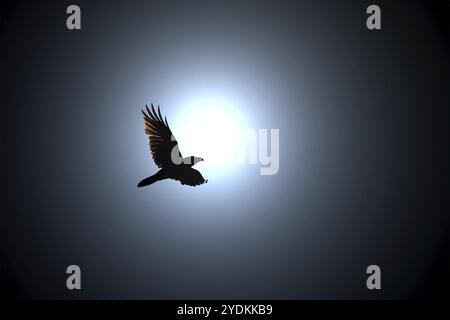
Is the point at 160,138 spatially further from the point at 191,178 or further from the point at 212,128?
the point at 212,128

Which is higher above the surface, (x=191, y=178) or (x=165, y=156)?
(x=165, y=156)

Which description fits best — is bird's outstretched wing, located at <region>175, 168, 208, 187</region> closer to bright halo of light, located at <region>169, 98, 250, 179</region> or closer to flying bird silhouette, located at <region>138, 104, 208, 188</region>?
flying bird silhouette, located at <region>138, 104, 208, 188</region>

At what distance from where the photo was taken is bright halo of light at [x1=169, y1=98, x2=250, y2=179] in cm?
1714

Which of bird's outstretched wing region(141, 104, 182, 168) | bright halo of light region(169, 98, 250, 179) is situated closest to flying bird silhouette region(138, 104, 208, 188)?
bird's outstretched wing region(141, 104, 182, 168)

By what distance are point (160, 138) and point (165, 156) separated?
0.67 feet

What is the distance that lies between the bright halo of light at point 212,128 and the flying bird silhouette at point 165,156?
437 inches

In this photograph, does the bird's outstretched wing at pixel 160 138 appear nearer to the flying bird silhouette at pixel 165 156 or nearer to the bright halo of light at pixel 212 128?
the flying bird silhouette at pixel 165 156

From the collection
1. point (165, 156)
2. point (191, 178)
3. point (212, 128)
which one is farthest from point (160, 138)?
point (212, 128)

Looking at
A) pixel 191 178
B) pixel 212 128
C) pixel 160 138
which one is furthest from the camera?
pixel 212 128

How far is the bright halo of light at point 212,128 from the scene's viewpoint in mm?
17141

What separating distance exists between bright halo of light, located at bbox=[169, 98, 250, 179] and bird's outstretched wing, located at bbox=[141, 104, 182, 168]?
1123cm

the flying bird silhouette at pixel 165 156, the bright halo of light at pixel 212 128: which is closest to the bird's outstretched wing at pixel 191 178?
the flying bird silhouette at pixel 165 156

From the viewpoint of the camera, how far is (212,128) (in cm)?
1866

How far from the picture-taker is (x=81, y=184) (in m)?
12.0
